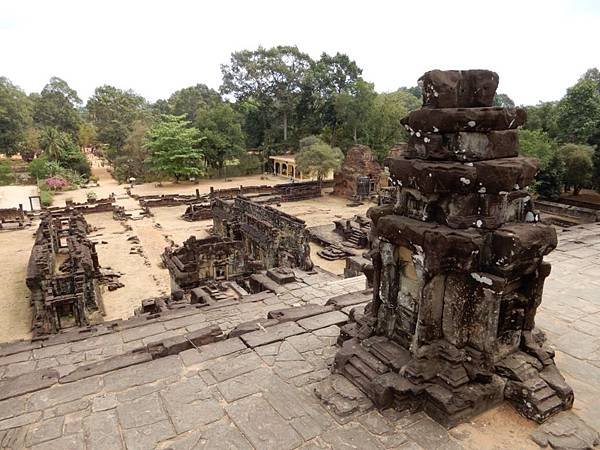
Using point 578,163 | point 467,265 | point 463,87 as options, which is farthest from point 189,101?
point 467,265

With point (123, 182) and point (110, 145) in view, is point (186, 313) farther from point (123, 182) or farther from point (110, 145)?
point (110, 145)

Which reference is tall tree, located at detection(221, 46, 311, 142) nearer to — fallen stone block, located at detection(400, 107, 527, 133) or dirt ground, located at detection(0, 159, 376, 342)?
dirt ground, located at detection(0, 159, 376, 342)

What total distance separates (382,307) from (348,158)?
2690cm

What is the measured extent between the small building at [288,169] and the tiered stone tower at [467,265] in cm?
3242

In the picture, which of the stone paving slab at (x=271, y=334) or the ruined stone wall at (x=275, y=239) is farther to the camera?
the ruined stone wall at (x=275, y=239)

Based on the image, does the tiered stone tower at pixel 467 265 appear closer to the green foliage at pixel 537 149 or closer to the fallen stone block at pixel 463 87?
the fallen stone block at pixel 463 87

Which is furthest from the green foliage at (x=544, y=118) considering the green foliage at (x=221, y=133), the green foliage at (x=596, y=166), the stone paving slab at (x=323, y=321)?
the stone paving slab at (x=323, y=321)

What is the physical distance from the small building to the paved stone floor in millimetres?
31654

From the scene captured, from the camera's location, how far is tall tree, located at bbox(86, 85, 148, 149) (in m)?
45.7

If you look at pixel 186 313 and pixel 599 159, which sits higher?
pixel 599 159

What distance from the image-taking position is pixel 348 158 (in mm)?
31656

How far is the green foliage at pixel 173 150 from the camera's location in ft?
116

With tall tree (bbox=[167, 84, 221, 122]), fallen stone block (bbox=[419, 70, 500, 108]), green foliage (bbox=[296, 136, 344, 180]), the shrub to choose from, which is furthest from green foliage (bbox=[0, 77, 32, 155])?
fallen stone block (bbox=[419, 70, 500, 108])

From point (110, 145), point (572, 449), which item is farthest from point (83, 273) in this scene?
point (110, 145)
